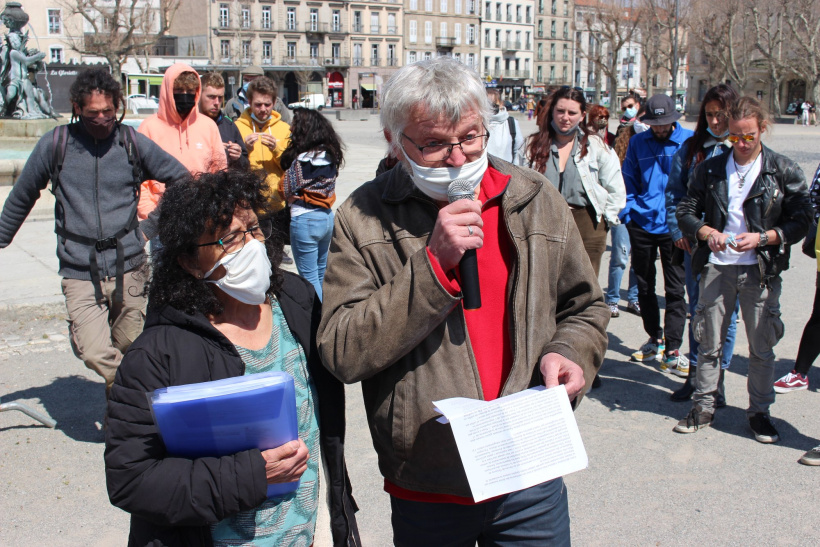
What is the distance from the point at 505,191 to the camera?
208cm

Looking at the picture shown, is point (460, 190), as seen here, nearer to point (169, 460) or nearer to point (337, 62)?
point (169, 460)

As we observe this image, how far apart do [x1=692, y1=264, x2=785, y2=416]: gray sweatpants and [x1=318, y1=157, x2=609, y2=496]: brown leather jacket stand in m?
2.73

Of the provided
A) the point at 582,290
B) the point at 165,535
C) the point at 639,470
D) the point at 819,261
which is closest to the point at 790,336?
the point at 819,261

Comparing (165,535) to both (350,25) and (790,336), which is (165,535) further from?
(350,25)

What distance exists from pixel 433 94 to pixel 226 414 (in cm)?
95

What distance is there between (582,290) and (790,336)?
5075 mm

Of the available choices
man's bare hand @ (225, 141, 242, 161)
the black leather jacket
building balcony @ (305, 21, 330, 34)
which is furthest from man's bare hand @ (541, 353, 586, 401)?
building balcony @ (305, 21, 330, 34)

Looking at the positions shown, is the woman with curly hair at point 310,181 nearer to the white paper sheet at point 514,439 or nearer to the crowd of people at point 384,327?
the crowd of people at point 384,327

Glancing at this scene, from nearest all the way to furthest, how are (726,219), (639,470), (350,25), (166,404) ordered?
(166,404), (639,470), (726,219), (350,25)

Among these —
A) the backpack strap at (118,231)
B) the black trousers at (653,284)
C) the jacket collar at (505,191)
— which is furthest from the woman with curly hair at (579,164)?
the jacket collar at (505,191)

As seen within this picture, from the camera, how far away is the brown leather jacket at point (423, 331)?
6.32 ft

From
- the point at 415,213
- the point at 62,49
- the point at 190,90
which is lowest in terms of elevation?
the point at 415,213

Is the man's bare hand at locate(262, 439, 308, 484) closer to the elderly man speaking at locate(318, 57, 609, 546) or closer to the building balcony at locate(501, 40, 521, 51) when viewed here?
the elderly man speaking at locate(318, 57, 609, 546)

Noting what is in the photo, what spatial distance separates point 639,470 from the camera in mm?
4188
